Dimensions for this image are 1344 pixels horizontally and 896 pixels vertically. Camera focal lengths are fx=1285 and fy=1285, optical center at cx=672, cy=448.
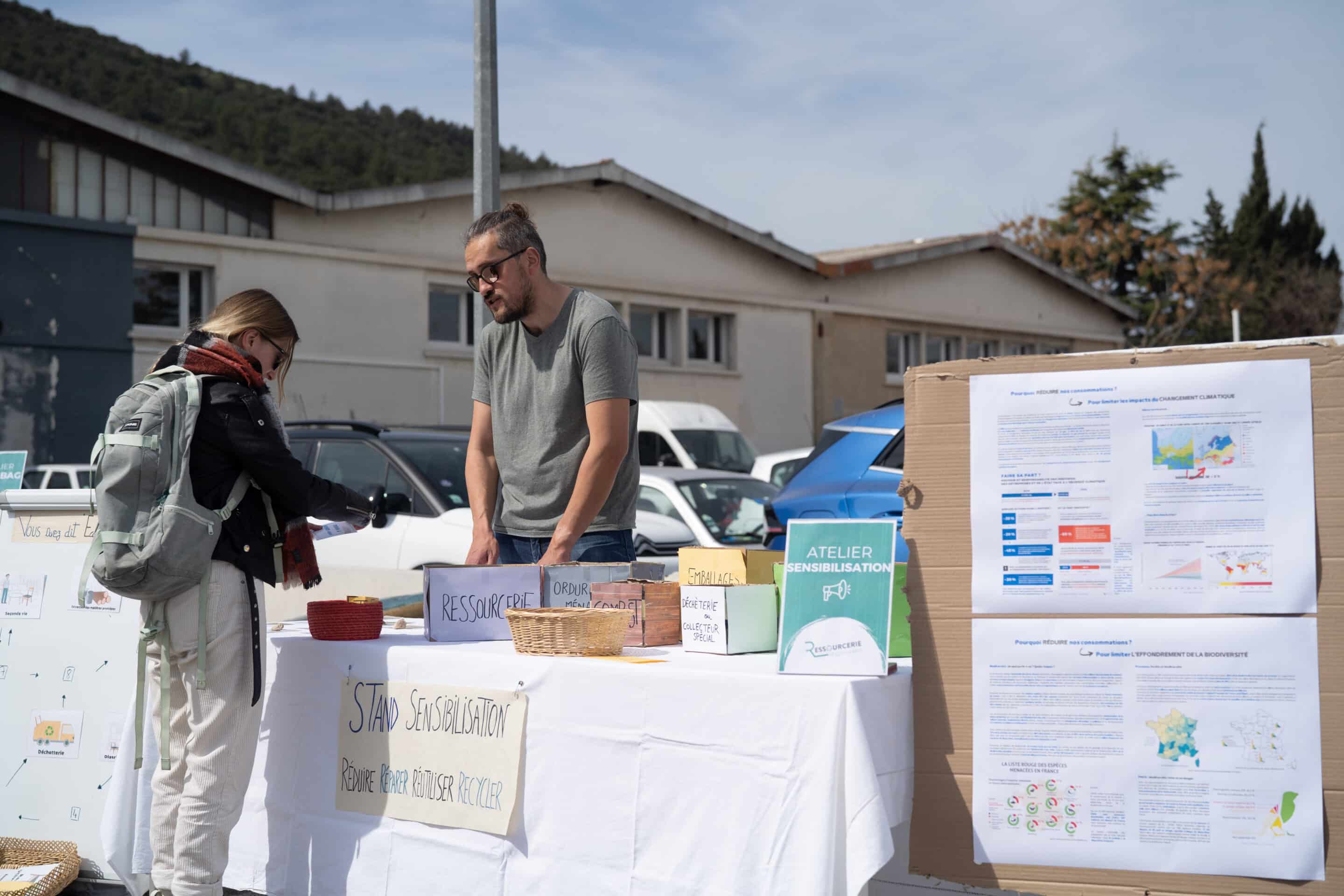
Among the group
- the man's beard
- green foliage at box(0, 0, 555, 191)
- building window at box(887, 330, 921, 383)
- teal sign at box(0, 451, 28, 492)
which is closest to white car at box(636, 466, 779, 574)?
teal sign at box(0, 451, 28, 492)

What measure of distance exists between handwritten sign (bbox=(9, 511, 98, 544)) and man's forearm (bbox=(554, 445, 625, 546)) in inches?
75.3

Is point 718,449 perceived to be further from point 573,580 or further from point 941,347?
point 573,580

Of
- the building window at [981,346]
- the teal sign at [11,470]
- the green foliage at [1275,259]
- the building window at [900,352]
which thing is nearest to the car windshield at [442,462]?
the teal sign at [11,470]

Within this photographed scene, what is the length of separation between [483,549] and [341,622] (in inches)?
19.6

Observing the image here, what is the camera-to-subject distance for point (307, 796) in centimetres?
345

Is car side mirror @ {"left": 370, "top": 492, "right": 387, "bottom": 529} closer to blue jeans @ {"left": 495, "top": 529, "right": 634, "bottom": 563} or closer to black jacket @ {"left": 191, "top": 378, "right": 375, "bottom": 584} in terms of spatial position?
black jacket @ {"left": 191, "top": 378, "right": 375, "bottom": 584}

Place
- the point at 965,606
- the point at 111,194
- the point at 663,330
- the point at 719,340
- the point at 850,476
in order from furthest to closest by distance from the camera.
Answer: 1. the point at 719,340
2. the point at 663,330
3. the point at 111,194
4. the point at 850,476
5. the point at 965,606

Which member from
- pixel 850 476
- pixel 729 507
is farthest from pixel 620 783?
pixel 729 507

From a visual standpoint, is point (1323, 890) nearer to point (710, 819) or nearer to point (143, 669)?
point (710, 819)

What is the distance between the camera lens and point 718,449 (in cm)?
1652

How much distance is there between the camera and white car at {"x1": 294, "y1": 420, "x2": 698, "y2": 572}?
27.5 ft

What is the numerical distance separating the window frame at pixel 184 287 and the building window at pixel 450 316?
3.47m

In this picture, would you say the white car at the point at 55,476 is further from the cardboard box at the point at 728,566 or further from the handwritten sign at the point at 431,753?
the cardboard box at the point at 728,566

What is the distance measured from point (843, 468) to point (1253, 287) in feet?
125
